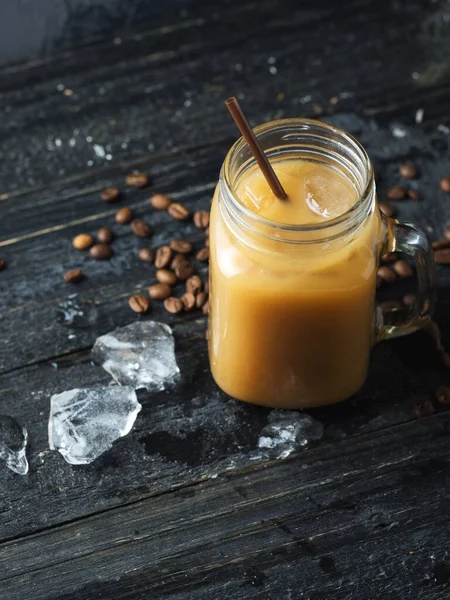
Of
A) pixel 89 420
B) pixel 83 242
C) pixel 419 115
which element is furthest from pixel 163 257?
pixel 419 115

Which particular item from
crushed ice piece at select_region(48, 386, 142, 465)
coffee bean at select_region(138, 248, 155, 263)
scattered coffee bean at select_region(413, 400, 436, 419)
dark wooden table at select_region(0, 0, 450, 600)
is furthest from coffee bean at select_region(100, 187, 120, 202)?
scattered coffee bean at select_region(413, 400, 436, 419)

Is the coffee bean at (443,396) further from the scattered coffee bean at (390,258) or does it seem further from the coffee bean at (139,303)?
the coffee bean at (139,303)

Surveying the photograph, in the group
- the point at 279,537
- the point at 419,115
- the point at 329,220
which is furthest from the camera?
the point at 419,115

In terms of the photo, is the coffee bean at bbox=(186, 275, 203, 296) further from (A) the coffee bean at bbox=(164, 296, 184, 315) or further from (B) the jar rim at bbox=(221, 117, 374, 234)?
(B) the jar rim at bbox=(221, 117, 374, 234)

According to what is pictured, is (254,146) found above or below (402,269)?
above

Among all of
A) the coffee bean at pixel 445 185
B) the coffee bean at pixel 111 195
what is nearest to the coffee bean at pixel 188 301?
the coffee bean at pixel 111 195

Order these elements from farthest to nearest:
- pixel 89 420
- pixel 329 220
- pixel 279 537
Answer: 1. pixel 89 420
2. pixel 279 537
3. pixel 329 220

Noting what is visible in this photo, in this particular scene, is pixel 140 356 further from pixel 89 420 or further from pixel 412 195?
pixel 412 195
